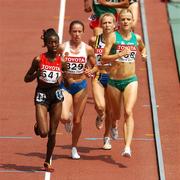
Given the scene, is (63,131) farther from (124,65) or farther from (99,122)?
(124,65)

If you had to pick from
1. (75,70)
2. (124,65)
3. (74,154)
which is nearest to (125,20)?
(124,65)

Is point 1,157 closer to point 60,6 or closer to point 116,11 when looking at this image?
point 116,11

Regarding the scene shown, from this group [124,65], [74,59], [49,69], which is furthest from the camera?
[124,65]

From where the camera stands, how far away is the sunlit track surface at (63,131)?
14695 millimetres

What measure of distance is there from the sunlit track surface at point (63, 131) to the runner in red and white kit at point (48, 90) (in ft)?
2.70

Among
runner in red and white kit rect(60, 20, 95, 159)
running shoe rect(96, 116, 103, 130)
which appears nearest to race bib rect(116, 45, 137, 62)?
runner in red and white kit rect(60, 20, 95, 159)

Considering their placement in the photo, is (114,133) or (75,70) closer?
(75,70)

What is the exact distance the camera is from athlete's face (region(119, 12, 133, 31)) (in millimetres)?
A: 14391

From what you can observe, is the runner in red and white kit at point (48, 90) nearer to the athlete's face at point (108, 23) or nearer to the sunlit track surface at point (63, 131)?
the sunlit track surface at point (63, 131)

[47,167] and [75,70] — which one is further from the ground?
[75,70]

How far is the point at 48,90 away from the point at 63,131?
2.76 m

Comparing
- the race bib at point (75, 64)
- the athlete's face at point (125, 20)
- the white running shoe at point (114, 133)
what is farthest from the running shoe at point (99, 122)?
the athlete's face at point (125, 20)

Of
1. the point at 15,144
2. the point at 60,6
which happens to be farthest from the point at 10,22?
the point at 15,144

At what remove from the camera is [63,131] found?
55.3 ft
